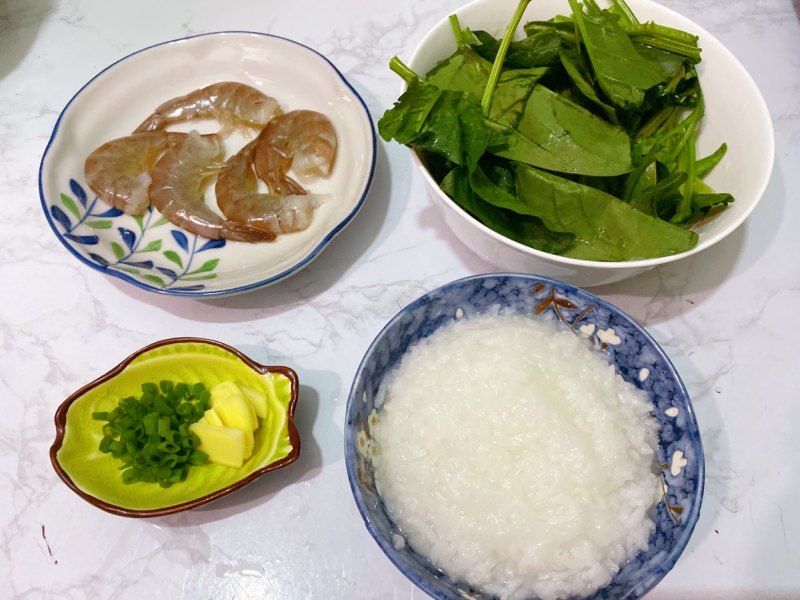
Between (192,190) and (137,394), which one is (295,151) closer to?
(192,190)

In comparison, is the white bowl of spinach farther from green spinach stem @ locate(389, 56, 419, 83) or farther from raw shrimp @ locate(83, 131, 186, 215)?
raw shrimp @ locate(83, 131, 186, 215)

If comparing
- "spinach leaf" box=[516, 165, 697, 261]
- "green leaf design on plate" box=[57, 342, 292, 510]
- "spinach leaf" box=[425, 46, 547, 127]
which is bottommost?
"green leaf design on plate" box=[57, 342, 292, 510]

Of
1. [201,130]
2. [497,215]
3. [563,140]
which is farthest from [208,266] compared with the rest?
[563,140]

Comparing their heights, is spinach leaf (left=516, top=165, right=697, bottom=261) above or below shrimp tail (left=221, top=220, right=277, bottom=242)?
above

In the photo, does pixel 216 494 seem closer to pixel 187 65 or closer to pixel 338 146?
pixel 338 146

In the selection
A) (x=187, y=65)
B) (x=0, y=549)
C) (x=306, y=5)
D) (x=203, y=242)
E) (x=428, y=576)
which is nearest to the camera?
(x=428, y=576)

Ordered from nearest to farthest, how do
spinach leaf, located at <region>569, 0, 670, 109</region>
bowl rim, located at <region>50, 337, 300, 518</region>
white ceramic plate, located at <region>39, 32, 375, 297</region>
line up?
bowl rim, located at <region>50, 337, 300, 518</region>, spinach leaf, located at <region>569, 0, 670, 109</region>, white ceramic plate, located at <region>39, 32, 375, 297</region>

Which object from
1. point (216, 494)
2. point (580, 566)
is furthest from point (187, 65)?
point (580, 566)

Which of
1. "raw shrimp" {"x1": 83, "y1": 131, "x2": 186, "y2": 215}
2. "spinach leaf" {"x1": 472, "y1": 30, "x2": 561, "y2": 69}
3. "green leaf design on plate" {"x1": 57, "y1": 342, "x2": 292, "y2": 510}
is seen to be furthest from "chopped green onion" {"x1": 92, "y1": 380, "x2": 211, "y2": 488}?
"spinach leaf" {"x1": 472, "y1": 30, "x2": 561, "y2": 69}
